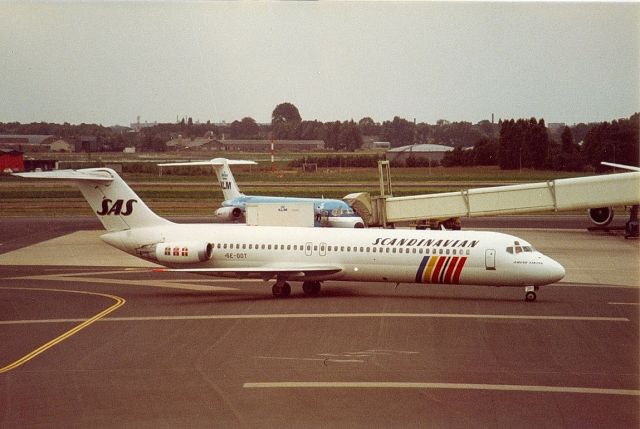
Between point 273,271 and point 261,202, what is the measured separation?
29.0 meters

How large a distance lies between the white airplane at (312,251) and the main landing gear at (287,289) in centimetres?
4

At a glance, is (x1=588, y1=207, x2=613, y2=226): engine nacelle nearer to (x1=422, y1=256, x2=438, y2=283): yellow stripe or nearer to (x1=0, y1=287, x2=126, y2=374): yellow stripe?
(x1=422, y1=256, x2=438, y2=283): yellow stripe

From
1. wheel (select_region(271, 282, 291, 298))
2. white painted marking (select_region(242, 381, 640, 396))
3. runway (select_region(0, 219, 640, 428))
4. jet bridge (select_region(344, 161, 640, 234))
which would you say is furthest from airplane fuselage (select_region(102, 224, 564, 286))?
jet bridge (select_region(344, 161, 640, 234))

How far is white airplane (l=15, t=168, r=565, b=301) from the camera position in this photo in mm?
35812

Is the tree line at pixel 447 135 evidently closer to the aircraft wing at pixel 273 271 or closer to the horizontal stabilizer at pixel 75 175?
the aircraft wing at pixel 273 271


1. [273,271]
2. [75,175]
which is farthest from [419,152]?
[75,175]

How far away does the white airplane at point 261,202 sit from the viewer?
62188 mm

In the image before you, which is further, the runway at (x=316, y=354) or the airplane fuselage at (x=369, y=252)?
the airplane fuselage at (x=369, y=252)

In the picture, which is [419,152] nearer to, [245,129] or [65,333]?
[245,129]

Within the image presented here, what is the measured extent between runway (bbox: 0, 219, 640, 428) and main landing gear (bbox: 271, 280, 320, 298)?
568 mm

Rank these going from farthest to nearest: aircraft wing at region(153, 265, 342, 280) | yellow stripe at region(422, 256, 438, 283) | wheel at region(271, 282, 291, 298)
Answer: wheel at region(271, 282, 291, 298), aircraft wing at region(153, 265, 342, 280), yellow stripe at region(422, 256, 438, 283)

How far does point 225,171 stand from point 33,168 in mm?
18735

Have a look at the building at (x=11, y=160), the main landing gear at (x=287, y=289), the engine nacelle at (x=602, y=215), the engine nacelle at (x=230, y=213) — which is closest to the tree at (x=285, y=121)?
the engine nacelle at (x=230, y=213)

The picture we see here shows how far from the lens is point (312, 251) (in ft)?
124
